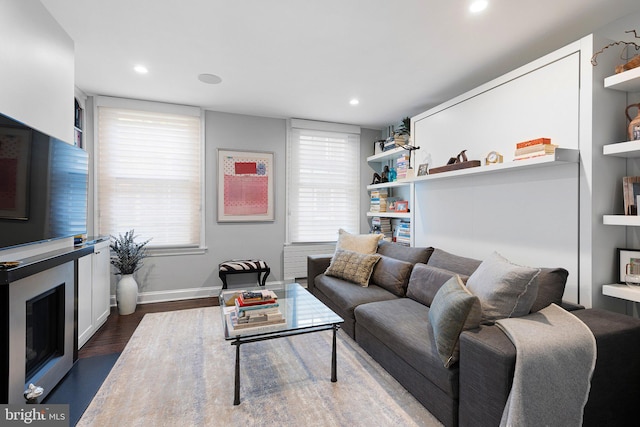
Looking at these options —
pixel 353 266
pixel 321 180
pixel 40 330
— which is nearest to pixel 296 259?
pixel 321 180

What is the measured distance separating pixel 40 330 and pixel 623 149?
387cm

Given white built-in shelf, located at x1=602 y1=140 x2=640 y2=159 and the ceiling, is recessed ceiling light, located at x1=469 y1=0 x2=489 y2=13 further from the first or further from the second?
white built-in shelf, located at x1=602 y1=140 x2=640 y2=159

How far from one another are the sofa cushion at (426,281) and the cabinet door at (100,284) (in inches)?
119

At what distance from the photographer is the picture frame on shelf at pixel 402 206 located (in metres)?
4.00

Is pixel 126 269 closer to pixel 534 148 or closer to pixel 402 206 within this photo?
pixel 402 206

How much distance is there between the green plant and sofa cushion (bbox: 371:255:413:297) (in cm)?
278

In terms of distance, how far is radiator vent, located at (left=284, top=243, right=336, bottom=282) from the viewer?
4.46 metres

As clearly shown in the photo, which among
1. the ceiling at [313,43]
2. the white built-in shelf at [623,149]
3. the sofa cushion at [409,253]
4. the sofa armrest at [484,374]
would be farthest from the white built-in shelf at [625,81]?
the sofa cushion at [409,253]

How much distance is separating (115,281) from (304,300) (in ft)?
8.60

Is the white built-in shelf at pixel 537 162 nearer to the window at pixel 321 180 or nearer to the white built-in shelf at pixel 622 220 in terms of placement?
the white built-in shelf at pixel 622 220

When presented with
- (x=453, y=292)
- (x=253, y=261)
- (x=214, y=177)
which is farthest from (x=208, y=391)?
(x=214, y=177)

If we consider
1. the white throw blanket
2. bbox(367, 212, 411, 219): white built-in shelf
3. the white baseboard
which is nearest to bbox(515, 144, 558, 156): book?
the white throw blanket

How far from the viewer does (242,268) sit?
12.7 ft

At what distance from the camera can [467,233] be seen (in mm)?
2852
